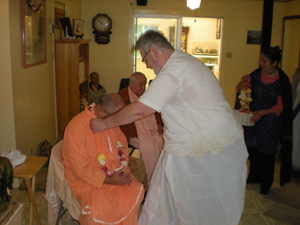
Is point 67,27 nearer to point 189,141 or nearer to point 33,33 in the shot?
point 33,33

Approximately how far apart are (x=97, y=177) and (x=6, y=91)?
159 centimetres

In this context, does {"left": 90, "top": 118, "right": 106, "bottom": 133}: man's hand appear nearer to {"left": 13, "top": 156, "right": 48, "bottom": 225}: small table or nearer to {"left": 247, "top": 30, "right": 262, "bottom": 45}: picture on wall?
{"left": 13, "top": 156, "right": 48, "bottom": 225}: small table

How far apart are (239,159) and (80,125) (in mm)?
1034

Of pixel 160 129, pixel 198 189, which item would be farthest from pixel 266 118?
pixel 198 189

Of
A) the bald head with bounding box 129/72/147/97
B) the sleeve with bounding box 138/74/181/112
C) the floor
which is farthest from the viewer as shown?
the bald head with bounding box 129/72/147/97

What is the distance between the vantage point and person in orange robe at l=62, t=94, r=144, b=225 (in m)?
2.00

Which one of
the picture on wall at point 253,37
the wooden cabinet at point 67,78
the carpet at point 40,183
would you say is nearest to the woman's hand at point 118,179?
the carpet at point 40,183

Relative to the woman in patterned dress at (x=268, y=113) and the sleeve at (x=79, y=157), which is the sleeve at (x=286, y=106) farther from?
the sleeve at (x=79, y=157)

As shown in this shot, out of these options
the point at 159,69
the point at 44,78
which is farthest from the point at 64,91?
the point at 159,69

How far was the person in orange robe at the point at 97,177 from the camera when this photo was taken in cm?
200

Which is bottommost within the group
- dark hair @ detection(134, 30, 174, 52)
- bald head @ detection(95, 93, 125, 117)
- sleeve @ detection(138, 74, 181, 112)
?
bald head @ detection(95, 93, 125, 117)

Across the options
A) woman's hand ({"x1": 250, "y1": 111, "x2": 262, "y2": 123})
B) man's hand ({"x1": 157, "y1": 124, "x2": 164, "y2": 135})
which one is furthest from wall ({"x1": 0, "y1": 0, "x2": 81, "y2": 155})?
woman's hand ({"x1": 250, "y1": 111, "x2": 262, "y2": 123})

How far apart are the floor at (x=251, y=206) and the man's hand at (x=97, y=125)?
3.85ft

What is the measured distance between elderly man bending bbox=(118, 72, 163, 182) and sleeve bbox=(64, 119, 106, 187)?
948 mm
